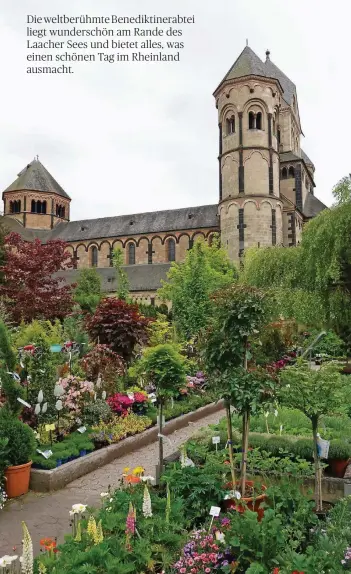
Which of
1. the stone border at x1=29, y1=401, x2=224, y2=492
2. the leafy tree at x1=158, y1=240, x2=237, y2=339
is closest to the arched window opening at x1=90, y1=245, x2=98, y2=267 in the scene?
the leafy tree at x1=158, y1=240, x2=237, y2=339

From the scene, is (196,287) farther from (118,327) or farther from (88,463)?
(88,463)

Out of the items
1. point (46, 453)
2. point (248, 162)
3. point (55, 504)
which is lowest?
point (55, 504)

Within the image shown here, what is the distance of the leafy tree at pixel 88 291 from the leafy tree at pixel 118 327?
1684 cm

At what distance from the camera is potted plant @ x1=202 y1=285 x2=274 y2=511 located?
15.9 ft

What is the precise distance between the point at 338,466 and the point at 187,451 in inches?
75.1

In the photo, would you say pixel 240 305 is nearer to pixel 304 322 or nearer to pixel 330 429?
pixel 330 429

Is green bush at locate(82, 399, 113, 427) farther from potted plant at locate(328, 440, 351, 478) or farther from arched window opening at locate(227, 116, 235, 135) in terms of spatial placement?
arched window opening at locate(227, 116, 235, 135)

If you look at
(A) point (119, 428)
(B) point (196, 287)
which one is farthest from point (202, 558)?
(B) point (196, 287)

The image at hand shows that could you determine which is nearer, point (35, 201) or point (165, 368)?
point (165, 368)

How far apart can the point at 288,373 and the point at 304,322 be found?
11.5 m

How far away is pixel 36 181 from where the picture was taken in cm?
5441

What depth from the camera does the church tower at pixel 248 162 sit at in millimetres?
36656

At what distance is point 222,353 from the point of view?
4.99m

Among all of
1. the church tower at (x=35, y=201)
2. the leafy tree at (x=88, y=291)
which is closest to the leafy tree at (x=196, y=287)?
the leafy tree at (x=88, y=291)
